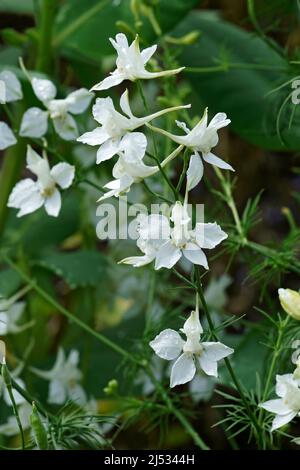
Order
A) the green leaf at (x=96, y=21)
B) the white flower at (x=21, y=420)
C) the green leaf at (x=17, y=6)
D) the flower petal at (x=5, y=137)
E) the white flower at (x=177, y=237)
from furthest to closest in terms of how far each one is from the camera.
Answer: the green leaf at (x=17, y=6), the green leaf at (x=96, y=21), the white flower at (x=21, y=420), the flower petal at (x=5, y=137), the white flower at (x=177, y=237)

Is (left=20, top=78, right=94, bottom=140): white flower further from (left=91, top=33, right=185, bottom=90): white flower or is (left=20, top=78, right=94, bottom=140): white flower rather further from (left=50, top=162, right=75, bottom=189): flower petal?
(left=91, top=33, right=185, bottom=90): white flower

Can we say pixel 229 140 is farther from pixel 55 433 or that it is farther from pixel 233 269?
pixel 55 433

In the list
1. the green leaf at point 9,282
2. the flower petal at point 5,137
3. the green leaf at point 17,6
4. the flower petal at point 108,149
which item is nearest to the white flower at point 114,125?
the flower petal at point 108,149

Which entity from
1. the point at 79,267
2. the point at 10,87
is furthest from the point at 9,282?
the point at 10,87

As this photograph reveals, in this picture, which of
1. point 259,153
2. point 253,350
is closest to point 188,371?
point 253,350

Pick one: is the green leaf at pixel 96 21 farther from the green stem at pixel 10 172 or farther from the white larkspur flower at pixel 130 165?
the white larkspur flower at pixel 130 165

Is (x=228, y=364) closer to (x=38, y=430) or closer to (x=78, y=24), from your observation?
(x=38, y=430)

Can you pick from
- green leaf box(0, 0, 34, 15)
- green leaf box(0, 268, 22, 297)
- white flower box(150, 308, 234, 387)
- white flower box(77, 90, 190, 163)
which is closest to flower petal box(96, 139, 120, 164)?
white flower box(77, 90, 190, 163)
